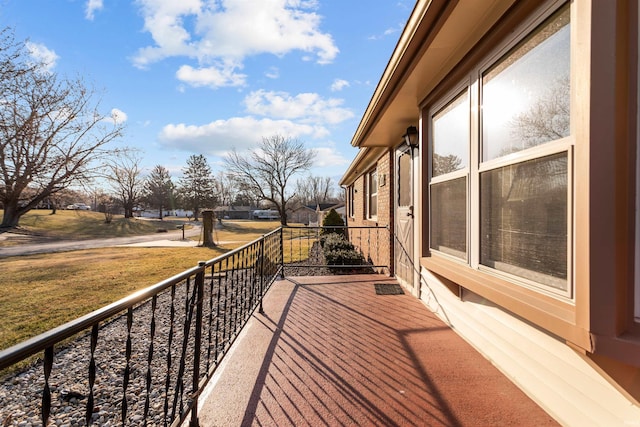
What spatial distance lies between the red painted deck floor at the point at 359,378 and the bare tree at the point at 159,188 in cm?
4351

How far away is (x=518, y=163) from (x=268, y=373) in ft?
Answer: 7.27

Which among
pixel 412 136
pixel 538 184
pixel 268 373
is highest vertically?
pixel 412 136

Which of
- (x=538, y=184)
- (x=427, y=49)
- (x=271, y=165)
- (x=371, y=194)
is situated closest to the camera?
(x=538, y=184)

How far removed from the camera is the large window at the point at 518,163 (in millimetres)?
1490

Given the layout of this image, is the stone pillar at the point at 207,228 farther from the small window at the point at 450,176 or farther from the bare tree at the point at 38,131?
the small window at the point at 450,176

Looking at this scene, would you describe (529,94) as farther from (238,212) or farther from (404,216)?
(238,212)

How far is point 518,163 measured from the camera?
176cm

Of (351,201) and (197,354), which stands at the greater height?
(351,201)

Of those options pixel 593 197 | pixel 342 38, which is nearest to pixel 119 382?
pixel 593 197

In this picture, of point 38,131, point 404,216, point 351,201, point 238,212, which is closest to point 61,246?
point 38,131

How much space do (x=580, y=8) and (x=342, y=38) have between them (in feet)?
16.7

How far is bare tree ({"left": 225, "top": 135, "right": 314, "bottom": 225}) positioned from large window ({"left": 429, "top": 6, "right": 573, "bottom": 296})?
90.8 feet

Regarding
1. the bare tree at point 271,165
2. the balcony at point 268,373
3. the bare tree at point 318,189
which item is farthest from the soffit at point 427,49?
the bare tree at point 318,189

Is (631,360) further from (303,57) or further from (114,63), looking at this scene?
(114,63)
